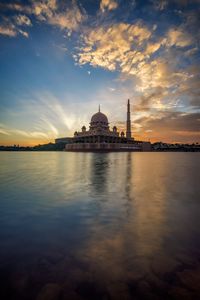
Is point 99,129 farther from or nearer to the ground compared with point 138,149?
farther from the ground

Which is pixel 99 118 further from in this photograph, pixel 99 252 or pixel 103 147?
pixel 99 252

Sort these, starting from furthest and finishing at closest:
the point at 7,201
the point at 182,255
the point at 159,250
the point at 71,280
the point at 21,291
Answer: the point at 7,201, the point at 159,250, the point at 182,255, the point at 71,280, the point at 21,291

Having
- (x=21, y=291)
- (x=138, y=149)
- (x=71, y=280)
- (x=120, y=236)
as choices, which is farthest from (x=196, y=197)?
(x=138, y=149)

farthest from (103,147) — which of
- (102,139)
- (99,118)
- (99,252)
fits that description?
(99,252)

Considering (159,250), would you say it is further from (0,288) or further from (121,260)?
(0,288)

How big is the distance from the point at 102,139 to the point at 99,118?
19387 mm

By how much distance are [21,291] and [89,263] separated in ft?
3.92

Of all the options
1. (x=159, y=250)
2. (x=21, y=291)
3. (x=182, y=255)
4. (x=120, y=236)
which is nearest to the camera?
(x=21, y=291)

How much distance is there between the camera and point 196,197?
8.63 metres

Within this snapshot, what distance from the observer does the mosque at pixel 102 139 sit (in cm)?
9640

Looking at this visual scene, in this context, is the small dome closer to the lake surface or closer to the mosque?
the mosque

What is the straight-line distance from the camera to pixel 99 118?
115 m

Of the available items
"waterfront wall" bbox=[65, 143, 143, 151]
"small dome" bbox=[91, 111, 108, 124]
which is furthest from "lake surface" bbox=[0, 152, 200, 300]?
"small dome" bbox=[91, 111, 108, 124]

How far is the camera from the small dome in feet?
376
